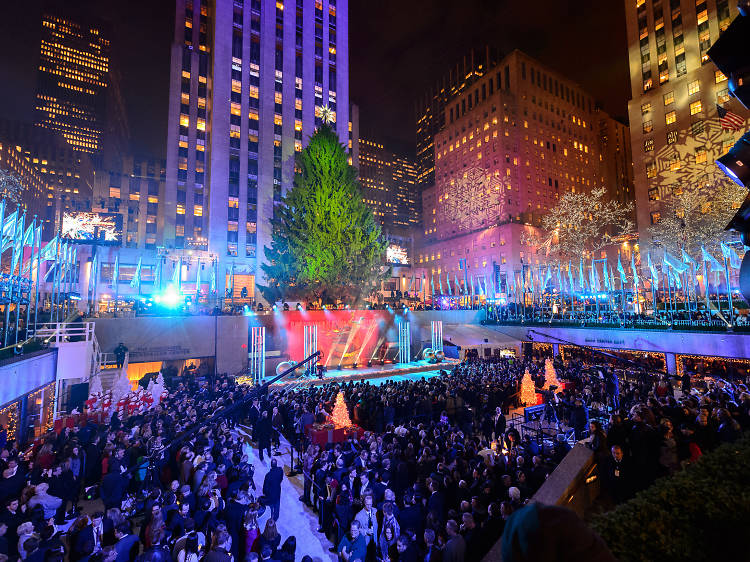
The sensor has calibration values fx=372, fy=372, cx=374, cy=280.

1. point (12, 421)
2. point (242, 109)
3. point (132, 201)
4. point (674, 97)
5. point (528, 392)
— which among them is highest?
point (674, 97)

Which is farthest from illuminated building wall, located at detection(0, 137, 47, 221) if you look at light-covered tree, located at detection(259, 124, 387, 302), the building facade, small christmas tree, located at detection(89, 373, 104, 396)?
the building facade

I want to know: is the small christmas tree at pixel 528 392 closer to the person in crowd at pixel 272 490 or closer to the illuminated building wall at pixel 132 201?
the person in crowd at pixel 272 490

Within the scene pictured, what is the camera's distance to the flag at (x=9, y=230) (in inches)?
583

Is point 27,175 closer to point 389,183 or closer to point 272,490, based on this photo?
point 389,183

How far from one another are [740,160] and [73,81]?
19825 cm

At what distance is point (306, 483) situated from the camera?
955 centimetres

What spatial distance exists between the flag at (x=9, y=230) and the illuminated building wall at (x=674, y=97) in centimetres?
6551

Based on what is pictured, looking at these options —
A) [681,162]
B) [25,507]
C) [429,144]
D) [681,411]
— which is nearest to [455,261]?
[681,162]

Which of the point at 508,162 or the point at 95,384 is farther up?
the point at 508,162

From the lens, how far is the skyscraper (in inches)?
1903

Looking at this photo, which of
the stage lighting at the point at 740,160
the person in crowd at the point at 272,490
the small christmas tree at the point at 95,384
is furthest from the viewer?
the small christmas tree at the point at 95,384

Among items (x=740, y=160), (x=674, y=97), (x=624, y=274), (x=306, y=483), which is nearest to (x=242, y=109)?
(x=624, y=274)

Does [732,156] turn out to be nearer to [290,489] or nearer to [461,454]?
[461,454]

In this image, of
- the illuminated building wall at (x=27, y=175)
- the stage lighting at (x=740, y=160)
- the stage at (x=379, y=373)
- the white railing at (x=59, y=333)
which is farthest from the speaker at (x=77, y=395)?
the illuminated building wall at (x=27, y=175)
